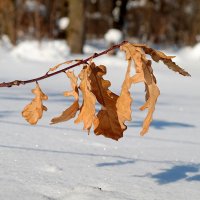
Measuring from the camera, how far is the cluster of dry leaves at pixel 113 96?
869mm

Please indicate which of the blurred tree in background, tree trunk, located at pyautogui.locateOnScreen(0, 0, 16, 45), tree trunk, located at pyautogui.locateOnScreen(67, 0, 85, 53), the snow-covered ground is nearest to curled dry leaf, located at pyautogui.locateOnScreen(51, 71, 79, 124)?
the snow-covered ground

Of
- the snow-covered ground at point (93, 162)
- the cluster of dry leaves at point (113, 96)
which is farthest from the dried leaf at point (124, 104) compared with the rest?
the snow-covered ground at point (93, 162)

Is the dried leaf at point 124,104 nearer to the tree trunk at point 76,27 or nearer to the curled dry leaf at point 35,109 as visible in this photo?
the curled dry leaf at point 35,109

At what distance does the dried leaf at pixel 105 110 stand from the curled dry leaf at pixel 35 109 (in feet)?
0.38

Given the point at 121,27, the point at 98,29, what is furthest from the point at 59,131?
the point at 98,29

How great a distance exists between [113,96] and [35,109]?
6.9 inches

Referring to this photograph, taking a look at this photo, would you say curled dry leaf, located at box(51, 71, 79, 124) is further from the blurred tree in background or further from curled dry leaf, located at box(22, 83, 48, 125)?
the blurred tree in background

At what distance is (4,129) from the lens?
1.39 metres

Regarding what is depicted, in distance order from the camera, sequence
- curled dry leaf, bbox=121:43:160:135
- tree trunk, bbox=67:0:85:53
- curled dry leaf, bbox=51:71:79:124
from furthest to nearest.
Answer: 1. tree trunk, bbox=67:0:85:53
2. curled dry leaf, bbox=51:71:79:124
3. curled dry leaf, bbox=121:43:160:135

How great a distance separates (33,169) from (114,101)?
0.25m

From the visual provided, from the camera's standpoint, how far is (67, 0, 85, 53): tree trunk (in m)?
7.64

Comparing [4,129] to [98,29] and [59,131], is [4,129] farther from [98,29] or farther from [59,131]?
[98,29]

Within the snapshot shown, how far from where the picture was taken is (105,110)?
3.14 ft

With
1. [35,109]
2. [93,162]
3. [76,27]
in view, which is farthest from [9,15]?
[35,109]
